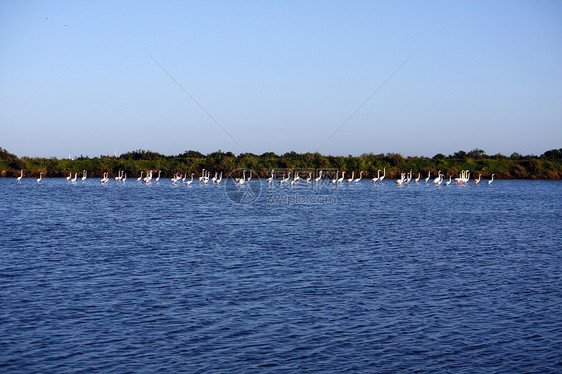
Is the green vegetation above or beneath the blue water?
above

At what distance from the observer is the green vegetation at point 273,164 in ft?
298

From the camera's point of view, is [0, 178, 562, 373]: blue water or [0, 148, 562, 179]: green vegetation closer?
[0, 178, 562, 373]: blue water

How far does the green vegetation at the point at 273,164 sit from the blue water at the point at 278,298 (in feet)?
204

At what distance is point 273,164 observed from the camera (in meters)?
96.1

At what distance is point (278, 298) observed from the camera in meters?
15.3

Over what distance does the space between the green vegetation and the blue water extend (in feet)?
204

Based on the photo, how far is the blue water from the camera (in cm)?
1134

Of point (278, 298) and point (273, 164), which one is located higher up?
point (273, 164)

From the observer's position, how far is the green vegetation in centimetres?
9088

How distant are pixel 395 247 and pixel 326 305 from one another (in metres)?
9.81

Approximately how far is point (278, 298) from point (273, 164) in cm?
8111

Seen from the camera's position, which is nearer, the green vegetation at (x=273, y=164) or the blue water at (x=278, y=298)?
the blue water at (x=278, y=298)

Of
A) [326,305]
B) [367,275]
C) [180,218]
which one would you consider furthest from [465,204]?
[326,305]

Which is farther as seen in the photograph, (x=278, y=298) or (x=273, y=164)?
(x=273, y=164)
